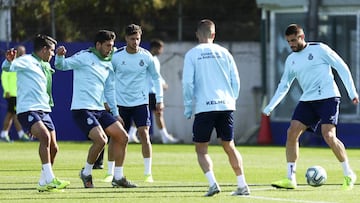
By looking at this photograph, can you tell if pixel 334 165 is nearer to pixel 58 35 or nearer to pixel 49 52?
pixel 49 52

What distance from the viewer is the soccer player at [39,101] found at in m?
15.5

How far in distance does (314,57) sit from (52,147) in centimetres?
382

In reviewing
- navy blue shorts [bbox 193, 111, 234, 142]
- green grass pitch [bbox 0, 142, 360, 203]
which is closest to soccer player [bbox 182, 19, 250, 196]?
navy blue shorts [bbox 193, 111, 234, 142]

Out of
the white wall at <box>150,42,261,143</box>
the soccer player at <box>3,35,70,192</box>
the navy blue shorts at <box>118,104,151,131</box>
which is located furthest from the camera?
the white wall at <box>150,42,261,143</box>

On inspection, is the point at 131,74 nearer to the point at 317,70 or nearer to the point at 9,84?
the point at 317,70

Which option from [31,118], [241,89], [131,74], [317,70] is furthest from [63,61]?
[241,89]

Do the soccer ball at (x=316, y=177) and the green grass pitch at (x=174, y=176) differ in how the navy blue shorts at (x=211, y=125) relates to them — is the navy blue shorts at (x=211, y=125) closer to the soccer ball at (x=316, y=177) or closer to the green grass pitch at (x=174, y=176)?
the green grass pitch at (x=174, y=176)


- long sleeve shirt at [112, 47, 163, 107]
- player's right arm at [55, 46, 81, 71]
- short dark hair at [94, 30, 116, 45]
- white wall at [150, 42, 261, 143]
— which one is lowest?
white wall at [150, 42, 261, 143]

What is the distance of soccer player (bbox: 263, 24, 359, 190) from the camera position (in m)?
15.9

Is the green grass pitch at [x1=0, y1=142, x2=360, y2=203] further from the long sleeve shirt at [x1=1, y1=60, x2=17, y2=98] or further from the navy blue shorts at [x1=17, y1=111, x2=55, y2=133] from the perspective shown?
the long sleeve shirt at [x1=1, y1=60, x2=17, y2=98]

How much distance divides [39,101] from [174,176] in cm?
353

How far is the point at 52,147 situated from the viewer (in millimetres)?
16078

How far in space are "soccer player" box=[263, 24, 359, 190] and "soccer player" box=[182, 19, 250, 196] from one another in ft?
4.16


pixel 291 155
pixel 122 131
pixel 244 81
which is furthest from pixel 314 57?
pixel 244 81
